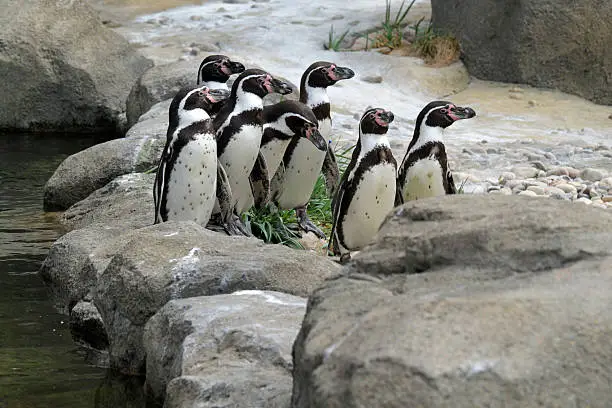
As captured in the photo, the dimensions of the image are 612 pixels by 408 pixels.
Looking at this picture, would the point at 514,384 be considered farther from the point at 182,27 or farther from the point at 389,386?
the point at 182,27

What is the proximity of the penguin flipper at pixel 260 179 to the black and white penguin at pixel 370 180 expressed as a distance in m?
0.57

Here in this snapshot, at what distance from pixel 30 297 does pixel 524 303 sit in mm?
4169

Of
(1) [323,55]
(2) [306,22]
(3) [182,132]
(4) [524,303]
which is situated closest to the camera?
(4) [524,303]

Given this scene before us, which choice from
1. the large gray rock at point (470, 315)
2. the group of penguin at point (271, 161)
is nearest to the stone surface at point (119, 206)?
the group of penguin at point (271, 161)

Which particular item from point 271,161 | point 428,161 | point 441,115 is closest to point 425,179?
point 428,161

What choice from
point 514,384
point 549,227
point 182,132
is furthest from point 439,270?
point 182,132

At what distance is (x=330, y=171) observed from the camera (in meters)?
7.64

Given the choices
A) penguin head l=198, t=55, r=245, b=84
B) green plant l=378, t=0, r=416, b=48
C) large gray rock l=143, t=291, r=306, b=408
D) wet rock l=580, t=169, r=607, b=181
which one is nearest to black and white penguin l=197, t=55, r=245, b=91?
penguin head l=198, t=55, r=245, b=84

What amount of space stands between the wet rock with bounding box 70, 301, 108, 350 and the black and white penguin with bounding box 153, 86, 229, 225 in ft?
2.87

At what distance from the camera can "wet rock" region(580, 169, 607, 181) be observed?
8.88m

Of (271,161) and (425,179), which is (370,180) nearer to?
(425,179)

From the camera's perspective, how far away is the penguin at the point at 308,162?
283 inches

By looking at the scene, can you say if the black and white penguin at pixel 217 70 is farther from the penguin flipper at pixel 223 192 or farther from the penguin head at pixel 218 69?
the penguin flipper at pixel 223 192

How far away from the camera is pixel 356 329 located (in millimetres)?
2855
